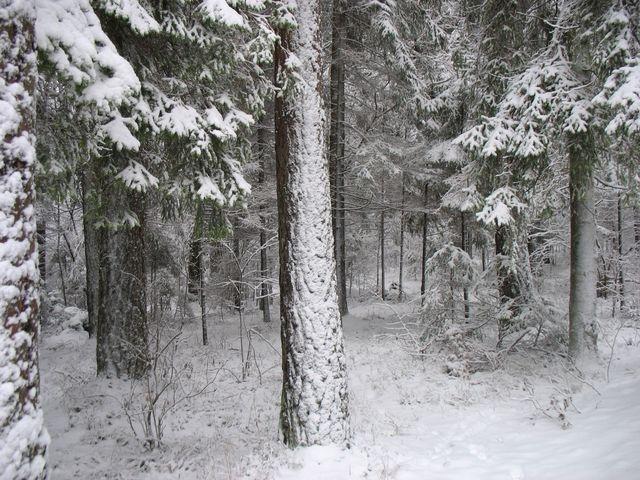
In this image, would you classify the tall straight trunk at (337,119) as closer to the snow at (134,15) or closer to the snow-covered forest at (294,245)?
the snow-covered forest at (294,245)

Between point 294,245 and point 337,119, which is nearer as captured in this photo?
point 294,245

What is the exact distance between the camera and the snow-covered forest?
133 inches

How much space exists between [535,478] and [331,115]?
419 inches

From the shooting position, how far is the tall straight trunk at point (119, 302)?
6.91 metres

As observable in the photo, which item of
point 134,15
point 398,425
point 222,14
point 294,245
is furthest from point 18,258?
point 398,425

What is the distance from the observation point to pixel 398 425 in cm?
604

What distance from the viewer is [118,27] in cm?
565

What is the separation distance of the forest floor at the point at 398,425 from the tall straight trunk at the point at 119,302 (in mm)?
405

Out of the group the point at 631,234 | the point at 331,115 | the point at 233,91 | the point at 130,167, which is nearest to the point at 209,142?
the point at 130,167

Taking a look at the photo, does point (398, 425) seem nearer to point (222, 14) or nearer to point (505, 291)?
point (505, 291)


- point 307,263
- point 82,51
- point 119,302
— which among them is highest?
point 82,51

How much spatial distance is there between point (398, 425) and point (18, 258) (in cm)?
547

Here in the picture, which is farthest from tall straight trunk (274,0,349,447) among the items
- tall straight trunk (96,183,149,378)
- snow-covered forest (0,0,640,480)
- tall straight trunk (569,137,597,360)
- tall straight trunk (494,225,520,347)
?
tall straight trunk (569,137,597,360)

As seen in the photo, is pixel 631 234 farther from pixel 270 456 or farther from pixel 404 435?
pixel 270 456
